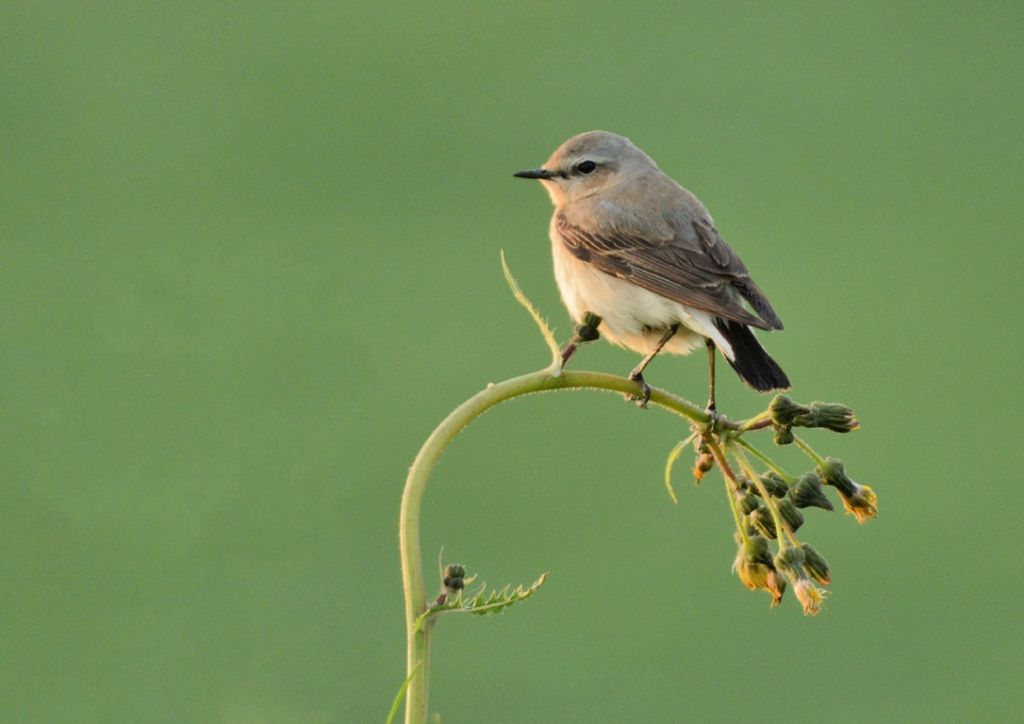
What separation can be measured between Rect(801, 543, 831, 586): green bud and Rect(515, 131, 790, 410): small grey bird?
1580mm

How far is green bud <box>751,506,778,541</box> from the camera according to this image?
3.98 metres

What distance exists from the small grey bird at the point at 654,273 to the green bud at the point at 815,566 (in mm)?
1580

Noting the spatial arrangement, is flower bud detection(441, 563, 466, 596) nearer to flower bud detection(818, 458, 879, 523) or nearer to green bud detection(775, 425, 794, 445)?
green bud detection(775, 425, 794, 445)

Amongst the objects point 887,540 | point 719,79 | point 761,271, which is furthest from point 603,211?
point 719,79

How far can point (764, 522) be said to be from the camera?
4.00m

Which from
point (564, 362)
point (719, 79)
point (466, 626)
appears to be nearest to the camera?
point (564, 362)

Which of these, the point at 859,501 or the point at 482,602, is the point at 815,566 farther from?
the point at 482,602

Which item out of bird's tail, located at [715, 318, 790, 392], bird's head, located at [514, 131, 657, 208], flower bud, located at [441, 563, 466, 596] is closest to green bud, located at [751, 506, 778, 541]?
flower bud, located at [441, 563, 466, 596]

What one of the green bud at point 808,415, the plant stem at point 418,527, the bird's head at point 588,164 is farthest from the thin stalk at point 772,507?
the bird's head at point 588,164

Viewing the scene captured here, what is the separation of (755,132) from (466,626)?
25.6 feet

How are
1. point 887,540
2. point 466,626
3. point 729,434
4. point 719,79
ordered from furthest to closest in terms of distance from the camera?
point 719,79 → point 887,540 → point 466,626 → point 729,434

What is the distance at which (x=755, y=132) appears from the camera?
15.8m

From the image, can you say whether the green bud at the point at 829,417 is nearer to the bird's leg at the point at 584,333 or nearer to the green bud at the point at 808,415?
the green bud at the point at 808,415

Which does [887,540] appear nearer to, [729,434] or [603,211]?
[603,211]
